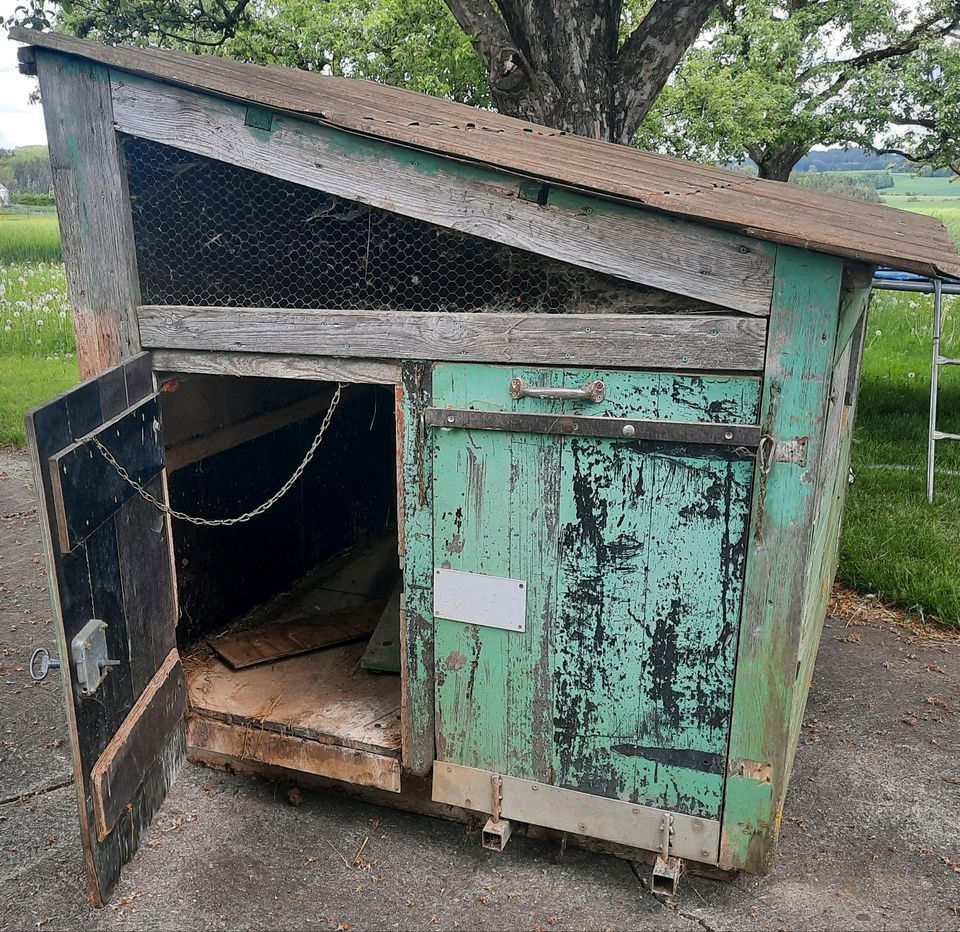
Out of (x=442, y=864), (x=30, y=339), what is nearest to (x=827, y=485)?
(x=442, y=864)

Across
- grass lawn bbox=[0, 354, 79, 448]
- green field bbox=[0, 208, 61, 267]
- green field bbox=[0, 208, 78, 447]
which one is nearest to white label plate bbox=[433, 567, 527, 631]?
→ grass lawn bbox=[0, 354, 79, 448]

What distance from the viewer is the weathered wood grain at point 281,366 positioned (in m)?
3.30

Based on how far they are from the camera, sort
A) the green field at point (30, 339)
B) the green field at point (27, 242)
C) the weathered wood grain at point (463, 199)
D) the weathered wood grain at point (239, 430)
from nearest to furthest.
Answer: the weathered wood grain at point (463, 199) < the weathered wood grain at point (239, 430) < the green field at point (30, 339) < the green field at point (27, 242)

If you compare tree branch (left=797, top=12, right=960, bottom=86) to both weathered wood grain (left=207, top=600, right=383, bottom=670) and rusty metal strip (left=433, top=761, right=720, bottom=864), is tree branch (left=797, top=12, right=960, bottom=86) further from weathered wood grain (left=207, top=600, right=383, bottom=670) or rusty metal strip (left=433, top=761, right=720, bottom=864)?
rusty metal strip (left=433, top=761, right=720, bottom=864)

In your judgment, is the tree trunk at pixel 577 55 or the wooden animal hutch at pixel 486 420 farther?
the tree trunk at pixel 577 55

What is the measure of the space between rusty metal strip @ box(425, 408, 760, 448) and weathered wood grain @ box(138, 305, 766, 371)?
7.6 inches

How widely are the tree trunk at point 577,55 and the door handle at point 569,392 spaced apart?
4.90 meters

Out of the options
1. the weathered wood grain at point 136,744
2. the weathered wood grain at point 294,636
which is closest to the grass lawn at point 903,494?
the weathered wood grain at point 294,636

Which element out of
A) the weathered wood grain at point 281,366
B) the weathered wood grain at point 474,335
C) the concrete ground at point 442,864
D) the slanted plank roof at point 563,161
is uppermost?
the slanted plank roof at point 563,161

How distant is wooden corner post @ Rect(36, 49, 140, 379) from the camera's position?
10.9 feet

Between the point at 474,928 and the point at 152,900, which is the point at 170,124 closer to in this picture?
the point at 152,900

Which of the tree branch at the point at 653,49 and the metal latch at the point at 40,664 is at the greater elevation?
the tree branch at the point at 653,49

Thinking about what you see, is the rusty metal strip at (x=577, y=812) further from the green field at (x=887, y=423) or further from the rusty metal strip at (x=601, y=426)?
the green field at (x=887, y=423)

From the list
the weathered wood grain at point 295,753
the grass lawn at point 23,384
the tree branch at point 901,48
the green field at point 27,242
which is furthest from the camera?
the green field at point 27,242
